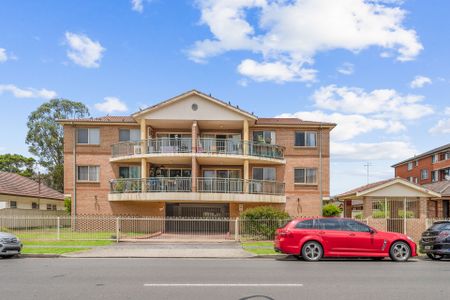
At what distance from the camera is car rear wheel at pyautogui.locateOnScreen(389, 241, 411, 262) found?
14.9 m

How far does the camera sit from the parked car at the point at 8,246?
15604mm

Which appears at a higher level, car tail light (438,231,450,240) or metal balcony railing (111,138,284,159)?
metal balcony railing (111,138,284,159)

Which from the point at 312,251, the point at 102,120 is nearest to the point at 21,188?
the point at 102,120

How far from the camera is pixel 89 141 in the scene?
3127cm

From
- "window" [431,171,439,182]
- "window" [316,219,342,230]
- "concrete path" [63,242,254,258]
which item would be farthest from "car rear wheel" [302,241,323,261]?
"window" [431,171,439,182]

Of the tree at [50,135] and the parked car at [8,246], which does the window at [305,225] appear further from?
the tree at [50,135]

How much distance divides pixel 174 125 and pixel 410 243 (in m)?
19.8

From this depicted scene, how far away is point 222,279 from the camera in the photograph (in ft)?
34.5

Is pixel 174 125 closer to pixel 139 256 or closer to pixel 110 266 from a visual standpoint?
pixel 139 256

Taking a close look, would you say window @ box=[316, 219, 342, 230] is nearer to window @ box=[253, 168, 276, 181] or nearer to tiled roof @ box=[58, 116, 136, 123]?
window @ box=[253, 168, 276, 181]

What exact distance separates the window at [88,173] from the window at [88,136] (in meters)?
1.88

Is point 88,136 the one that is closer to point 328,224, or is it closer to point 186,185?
point 186,185

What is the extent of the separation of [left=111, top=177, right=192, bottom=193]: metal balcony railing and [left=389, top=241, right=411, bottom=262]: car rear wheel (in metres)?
15.5

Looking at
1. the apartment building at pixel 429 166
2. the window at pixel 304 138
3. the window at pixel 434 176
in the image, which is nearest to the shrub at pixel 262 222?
the window at pixel 304 138
